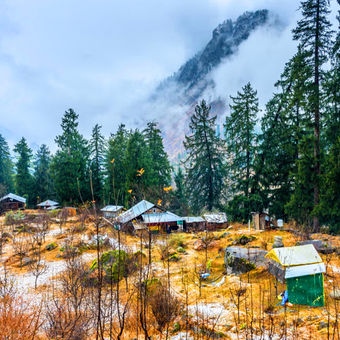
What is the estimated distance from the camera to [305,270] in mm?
5297

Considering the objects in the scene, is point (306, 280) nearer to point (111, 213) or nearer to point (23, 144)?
point (111, 213)

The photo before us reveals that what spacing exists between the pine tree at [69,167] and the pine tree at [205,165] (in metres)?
16.0

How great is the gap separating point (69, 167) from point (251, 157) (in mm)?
24781

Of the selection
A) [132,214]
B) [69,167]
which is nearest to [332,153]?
[132,214]

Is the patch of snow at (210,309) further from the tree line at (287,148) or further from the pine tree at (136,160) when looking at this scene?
the pine tree at (136,160)

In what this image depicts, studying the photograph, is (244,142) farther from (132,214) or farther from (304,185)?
(132,214)

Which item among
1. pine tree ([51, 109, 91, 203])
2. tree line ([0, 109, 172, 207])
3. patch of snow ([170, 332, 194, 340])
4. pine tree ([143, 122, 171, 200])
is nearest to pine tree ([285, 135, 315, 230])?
patch of snow ([170, 332, 194, 340])

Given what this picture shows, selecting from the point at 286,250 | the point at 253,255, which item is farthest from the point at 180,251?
the point at 286,250

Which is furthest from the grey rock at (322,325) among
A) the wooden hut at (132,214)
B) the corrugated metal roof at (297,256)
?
the wooden hut at (132,214)

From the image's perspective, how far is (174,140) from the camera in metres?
196

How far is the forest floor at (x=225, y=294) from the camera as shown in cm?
446

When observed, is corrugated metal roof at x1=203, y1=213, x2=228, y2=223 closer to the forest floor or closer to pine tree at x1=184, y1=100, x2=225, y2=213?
the forest floor

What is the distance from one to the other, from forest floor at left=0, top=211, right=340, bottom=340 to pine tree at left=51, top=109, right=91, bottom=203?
17570mm

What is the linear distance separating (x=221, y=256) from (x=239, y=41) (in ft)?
735
